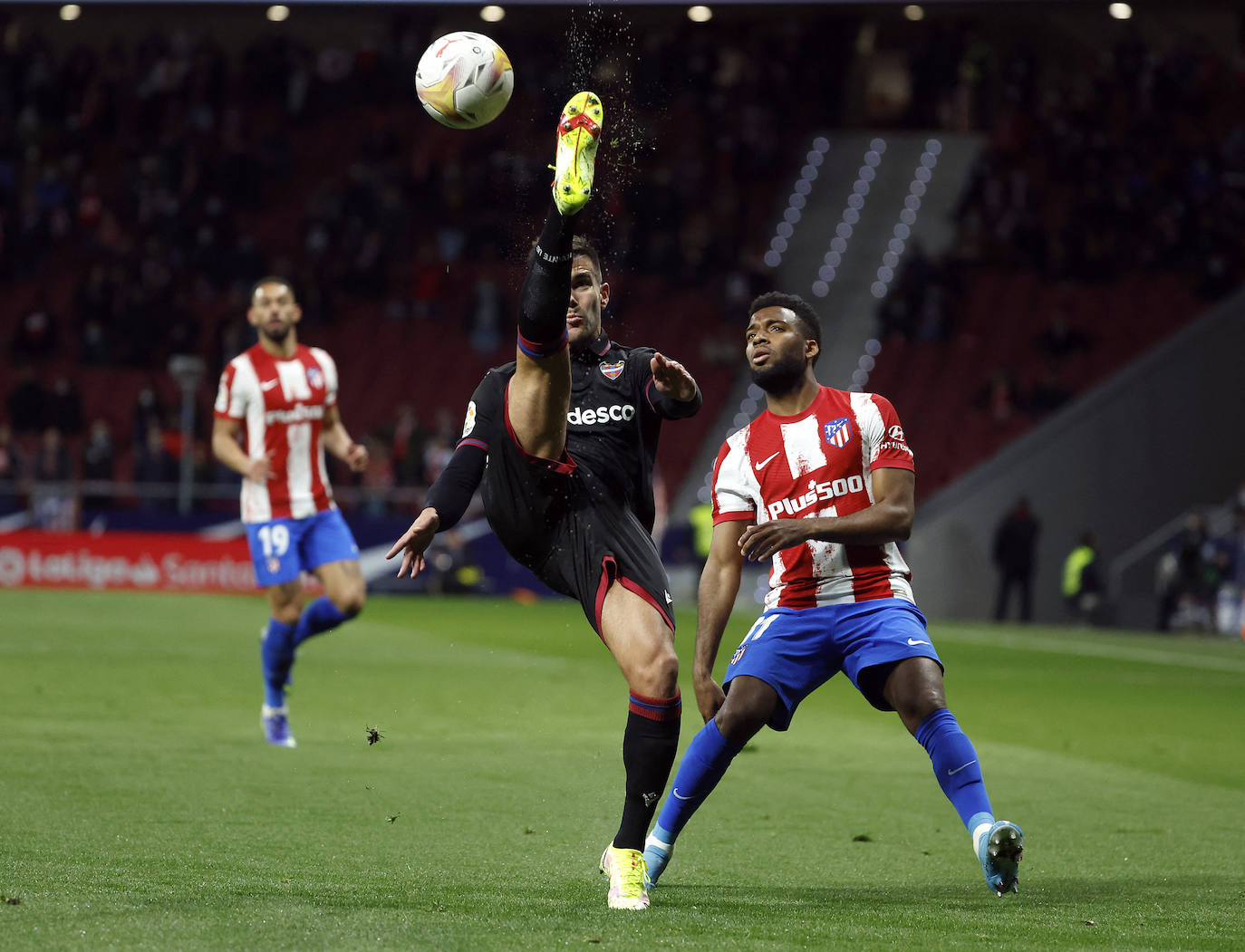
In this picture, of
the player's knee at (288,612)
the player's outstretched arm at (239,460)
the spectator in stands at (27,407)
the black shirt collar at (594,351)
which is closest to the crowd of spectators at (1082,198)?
the spectator in stands at (27,407)

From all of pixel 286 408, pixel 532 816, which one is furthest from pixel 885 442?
pixel 286 408

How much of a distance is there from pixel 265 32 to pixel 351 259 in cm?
679

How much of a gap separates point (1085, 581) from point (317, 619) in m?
17.1

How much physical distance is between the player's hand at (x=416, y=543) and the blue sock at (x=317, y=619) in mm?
4208

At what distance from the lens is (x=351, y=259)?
97.4 ft

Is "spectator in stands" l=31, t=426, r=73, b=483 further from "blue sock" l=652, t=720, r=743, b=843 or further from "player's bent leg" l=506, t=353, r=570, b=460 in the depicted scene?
"blue sock" l=652, t=720, r=743, b=843

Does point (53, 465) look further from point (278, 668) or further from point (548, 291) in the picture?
point (548, 291)

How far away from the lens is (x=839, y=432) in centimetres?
587

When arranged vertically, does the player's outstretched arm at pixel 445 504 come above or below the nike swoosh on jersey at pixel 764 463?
below

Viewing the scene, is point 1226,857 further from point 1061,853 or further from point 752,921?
point 752,921

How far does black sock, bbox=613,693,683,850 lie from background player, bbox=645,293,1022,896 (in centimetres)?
21

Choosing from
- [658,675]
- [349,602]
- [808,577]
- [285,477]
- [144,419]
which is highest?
[144,419]

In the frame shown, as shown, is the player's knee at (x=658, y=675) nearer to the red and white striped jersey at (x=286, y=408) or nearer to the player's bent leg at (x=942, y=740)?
the player's bent leg at (x=942, y=740)

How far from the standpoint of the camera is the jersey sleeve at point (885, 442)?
5.77 m
